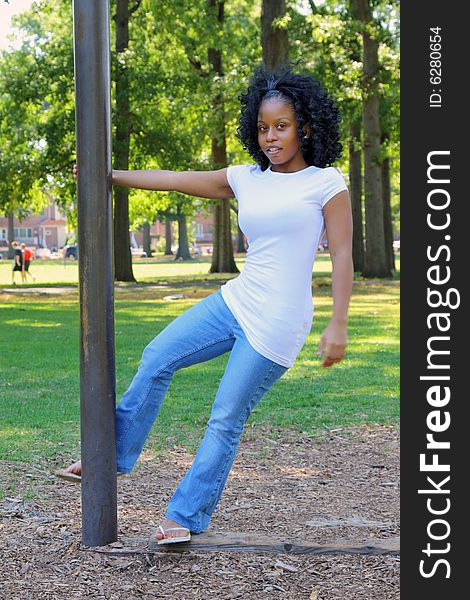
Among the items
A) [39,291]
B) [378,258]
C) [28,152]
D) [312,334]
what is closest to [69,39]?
[28,152]

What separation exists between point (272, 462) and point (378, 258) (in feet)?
71.6

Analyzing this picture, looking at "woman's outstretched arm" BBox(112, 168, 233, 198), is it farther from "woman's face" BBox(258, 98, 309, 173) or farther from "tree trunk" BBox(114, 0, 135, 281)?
"tree trunk" BBox(114, 0, 135, 281)

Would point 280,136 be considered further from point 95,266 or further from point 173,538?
point 173,538

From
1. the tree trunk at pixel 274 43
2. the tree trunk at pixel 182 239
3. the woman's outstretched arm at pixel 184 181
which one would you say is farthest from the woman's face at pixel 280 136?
the tree trunk at pixel 182 239

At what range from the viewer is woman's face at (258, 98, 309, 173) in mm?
4148

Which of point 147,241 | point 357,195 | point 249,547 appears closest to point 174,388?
point 249,547

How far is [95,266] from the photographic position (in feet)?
14.5

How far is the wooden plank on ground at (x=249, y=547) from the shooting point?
4.40m

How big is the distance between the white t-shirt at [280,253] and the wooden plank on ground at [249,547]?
2.87 ft

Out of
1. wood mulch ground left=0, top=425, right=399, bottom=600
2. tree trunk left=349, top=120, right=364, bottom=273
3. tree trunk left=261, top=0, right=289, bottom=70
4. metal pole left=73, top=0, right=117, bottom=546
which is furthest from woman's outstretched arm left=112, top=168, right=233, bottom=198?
tree trunk left=349, top=120, right=364, bottom=273

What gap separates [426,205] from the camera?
11.6ft

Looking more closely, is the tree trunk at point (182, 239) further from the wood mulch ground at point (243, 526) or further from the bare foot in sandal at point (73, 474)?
the bare foot in sandal at point (73, 474)

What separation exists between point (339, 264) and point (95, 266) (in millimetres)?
1129

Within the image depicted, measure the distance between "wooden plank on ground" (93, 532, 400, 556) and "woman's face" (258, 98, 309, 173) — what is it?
5.48 ft
